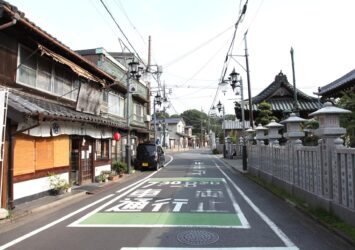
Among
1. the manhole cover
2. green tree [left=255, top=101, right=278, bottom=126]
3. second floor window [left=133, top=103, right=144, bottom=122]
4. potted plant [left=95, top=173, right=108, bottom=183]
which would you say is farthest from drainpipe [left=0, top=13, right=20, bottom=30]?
second floor window [left=133, top=103, right=144, bottom=122]

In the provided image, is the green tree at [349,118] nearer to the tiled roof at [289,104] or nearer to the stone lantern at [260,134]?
the stone lantern at [260,134]

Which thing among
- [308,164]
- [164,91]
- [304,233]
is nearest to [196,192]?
[308,164]

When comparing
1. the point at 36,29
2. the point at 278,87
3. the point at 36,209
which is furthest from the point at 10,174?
the point at 278,87

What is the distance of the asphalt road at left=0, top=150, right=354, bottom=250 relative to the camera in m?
7.34

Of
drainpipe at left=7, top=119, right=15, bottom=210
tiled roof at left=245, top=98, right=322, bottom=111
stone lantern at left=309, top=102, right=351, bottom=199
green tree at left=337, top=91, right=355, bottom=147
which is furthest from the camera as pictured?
tiled roof at left=245, top=98, right=322, bottom=111

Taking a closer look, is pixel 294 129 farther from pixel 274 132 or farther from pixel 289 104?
pixel 289 104

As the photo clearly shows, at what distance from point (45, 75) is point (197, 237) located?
1115 cm

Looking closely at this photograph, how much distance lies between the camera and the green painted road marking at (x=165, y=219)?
923 cm

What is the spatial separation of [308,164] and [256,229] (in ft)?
13.0

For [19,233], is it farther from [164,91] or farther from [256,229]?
[164,91]

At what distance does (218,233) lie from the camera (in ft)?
26.7

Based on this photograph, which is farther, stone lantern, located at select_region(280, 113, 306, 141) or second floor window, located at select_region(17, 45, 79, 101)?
second floor window, located at select_region(17, 45, 79, 101)

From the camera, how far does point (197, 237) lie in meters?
7.80

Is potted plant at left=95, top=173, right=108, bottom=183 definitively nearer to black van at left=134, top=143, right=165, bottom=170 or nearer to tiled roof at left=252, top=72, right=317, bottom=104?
black van at left=134, top=143, right=165, bottom=170
